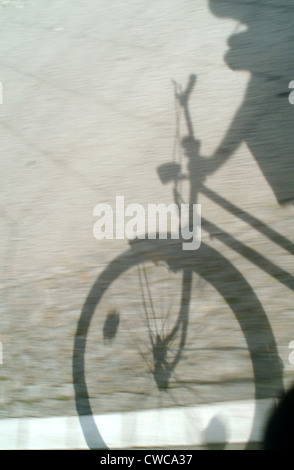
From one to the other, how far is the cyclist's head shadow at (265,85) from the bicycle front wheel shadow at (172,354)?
0.97 metres

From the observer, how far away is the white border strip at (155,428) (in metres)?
2.04

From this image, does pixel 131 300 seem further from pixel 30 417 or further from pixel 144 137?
pixel 144 137

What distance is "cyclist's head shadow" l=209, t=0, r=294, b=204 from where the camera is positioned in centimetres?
284

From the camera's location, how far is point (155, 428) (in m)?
2.15

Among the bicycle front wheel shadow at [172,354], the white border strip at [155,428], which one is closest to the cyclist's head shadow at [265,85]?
the bicycle front wheel shadow at [172,354]

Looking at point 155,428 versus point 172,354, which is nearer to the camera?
point 155,428

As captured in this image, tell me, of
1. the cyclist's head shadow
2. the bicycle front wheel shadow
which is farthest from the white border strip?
the cyclist's head shadow

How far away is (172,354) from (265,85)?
2.77 m

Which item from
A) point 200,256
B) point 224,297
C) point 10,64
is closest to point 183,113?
point 200,256

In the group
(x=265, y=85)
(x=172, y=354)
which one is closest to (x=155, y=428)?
(x=172, y=354)

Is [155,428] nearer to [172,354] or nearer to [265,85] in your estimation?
[172,354]

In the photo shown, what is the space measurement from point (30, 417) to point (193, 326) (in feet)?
4.39

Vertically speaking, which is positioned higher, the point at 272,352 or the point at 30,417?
the point at 272,352
